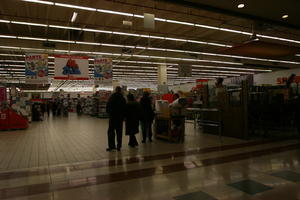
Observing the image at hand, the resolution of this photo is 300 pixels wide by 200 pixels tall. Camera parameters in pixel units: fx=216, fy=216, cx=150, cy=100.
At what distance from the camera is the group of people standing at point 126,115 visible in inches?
214

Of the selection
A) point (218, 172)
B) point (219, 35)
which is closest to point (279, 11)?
point (218, 172)

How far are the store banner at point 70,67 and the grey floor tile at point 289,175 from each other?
849 centimetres

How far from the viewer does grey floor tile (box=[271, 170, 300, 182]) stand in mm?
3332

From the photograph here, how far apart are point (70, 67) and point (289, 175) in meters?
8.94

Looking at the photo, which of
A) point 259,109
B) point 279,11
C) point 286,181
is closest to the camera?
point 286,181

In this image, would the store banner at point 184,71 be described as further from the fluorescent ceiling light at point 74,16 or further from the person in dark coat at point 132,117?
the person in dark coat at point 132,117

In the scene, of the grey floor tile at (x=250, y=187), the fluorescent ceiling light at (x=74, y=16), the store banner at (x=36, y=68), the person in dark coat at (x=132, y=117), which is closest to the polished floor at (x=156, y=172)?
the grey floor tile at (x=250, y=187)

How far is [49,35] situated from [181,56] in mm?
8305

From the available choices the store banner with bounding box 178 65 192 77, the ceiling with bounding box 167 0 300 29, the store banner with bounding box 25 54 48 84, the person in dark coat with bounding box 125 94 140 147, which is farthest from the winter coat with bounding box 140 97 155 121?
the store banner with bounding box 178 65 192 77

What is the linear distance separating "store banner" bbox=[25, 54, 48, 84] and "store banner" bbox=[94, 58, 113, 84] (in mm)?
2457

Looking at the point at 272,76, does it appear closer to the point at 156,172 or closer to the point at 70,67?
the point at 70,67

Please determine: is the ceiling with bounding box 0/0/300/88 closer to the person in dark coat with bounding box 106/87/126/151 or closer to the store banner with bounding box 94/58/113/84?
the store banner with bounding box 94/58/113/84

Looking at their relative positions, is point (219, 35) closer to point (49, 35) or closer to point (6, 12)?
point (49, 35)

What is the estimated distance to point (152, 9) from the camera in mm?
7625
